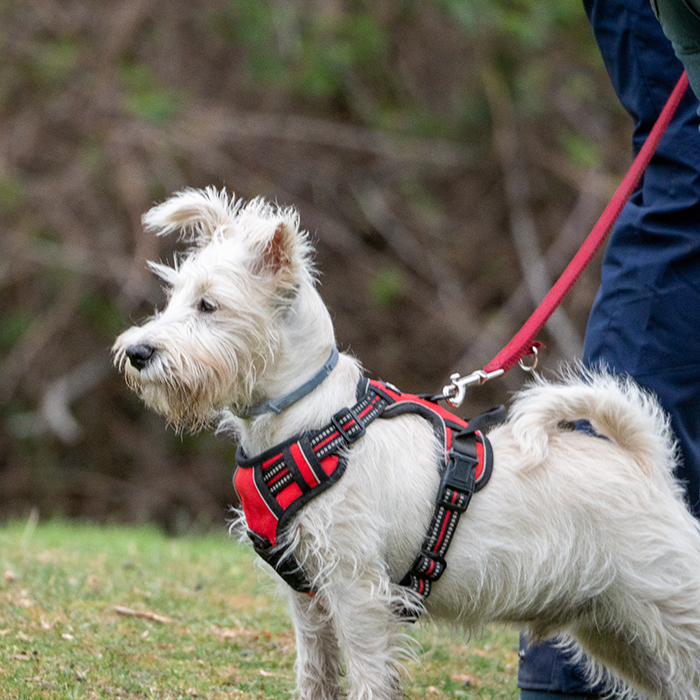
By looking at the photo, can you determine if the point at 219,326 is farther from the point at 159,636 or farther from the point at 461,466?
the point at 159,636

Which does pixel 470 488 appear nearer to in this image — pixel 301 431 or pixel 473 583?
pixel 473 583

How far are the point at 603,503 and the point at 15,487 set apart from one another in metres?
10.4

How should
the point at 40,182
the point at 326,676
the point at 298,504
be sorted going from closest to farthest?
the point at 298,504, the point at 326,676, the point at 40,182

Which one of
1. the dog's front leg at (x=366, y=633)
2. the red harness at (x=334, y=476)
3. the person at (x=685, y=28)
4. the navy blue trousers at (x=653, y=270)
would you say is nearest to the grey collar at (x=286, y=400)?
the red harness at (x=334, y=476)

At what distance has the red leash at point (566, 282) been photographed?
3.71m

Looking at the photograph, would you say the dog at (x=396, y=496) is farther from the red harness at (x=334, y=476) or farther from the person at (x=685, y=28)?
the person at (x=685, y=28)

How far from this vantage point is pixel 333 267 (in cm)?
1205

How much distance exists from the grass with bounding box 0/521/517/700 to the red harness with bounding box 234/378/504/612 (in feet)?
1.40

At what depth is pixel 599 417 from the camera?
3.54 metres

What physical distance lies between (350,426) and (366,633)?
665 millimetres

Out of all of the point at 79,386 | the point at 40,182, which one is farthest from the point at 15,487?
the point at 40,182

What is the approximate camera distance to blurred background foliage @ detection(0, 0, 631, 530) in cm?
1087

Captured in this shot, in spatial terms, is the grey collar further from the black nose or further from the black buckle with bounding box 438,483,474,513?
the black buckle with bounding box 438,483,474,513

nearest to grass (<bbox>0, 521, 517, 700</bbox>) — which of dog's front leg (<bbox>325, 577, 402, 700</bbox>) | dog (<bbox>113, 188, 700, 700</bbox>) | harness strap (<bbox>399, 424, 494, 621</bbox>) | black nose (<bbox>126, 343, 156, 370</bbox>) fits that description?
dog's front leg (<bbox>325, 577, 402, 700</bbox>)
